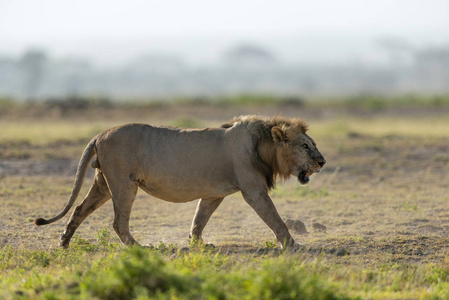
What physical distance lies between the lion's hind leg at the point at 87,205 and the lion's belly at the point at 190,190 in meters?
0.58

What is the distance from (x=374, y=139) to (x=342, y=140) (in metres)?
1.12

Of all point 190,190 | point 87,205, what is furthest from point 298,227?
point 87,205

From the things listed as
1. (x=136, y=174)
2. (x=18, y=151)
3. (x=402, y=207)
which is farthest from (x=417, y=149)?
(x=136, y=174)

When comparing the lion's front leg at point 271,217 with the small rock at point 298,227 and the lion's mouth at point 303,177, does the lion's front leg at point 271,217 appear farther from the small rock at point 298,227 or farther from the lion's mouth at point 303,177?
the small rock at point 298,227

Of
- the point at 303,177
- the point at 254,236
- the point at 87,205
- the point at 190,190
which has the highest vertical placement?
the point at 303,177

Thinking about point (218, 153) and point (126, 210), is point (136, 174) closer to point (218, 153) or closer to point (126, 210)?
point (126, 210)

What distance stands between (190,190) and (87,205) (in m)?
1.43

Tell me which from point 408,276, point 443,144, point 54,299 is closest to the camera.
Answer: point 54,299

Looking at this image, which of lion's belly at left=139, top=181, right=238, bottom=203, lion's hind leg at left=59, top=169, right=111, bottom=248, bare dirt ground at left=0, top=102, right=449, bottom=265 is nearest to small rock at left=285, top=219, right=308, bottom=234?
bare dirt ground at left=0, top=102, right=449, bottom=265

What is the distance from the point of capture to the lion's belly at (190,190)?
8562 mm

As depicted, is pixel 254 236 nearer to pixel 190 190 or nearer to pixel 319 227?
pixel 319 227

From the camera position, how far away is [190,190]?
8570 millimetres

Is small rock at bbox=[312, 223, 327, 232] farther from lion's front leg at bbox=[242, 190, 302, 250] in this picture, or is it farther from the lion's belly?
the lion's belly

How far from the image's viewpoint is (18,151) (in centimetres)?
1759
